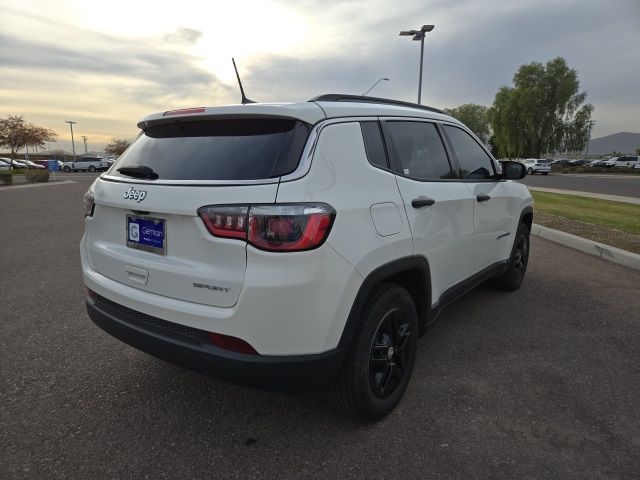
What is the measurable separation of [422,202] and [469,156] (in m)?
1.39

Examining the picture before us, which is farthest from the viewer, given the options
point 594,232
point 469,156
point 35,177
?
point 35,177

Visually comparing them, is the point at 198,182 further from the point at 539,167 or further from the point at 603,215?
the point at 539,167

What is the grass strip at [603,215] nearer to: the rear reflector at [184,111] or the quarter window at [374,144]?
the quarter window at [374,144]

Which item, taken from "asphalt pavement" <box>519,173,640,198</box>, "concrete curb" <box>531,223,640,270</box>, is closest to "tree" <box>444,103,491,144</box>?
"asphalt pavement" <box>519,173,640,198</box>

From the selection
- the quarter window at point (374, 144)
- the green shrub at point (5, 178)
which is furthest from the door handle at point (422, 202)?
the green shrub at point (5, 178)

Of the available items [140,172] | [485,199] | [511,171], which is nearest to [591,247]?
[511,171]

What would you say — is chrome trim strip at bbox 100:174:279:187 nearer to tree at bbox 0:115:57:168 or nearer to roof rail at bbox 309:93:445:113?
roof rail at bbox 309:93:445:113

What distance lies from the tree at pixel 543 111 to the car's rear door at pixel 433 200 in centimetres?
5456

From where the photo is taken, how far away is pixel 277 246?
6.53 ft

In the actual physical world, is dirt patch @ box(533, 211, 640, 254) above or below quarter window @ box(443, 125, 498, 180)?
below

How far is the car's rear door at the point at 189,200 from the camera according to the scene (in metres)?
2.07

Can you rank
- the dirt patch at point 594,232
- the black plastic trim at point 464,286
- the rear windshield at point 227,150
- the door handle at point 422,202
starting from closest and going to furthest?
the rear windshield at point 227,150
the door handle at point 422,202
the black plastic trim at point 464,286
the dirt patch at point 594,232

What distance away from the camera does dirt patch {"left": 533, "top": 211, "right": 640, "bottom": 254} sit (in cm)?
691

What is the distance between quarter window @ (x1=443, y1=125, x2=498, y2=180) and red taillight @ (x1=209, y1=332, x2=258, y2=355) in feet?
7.70
